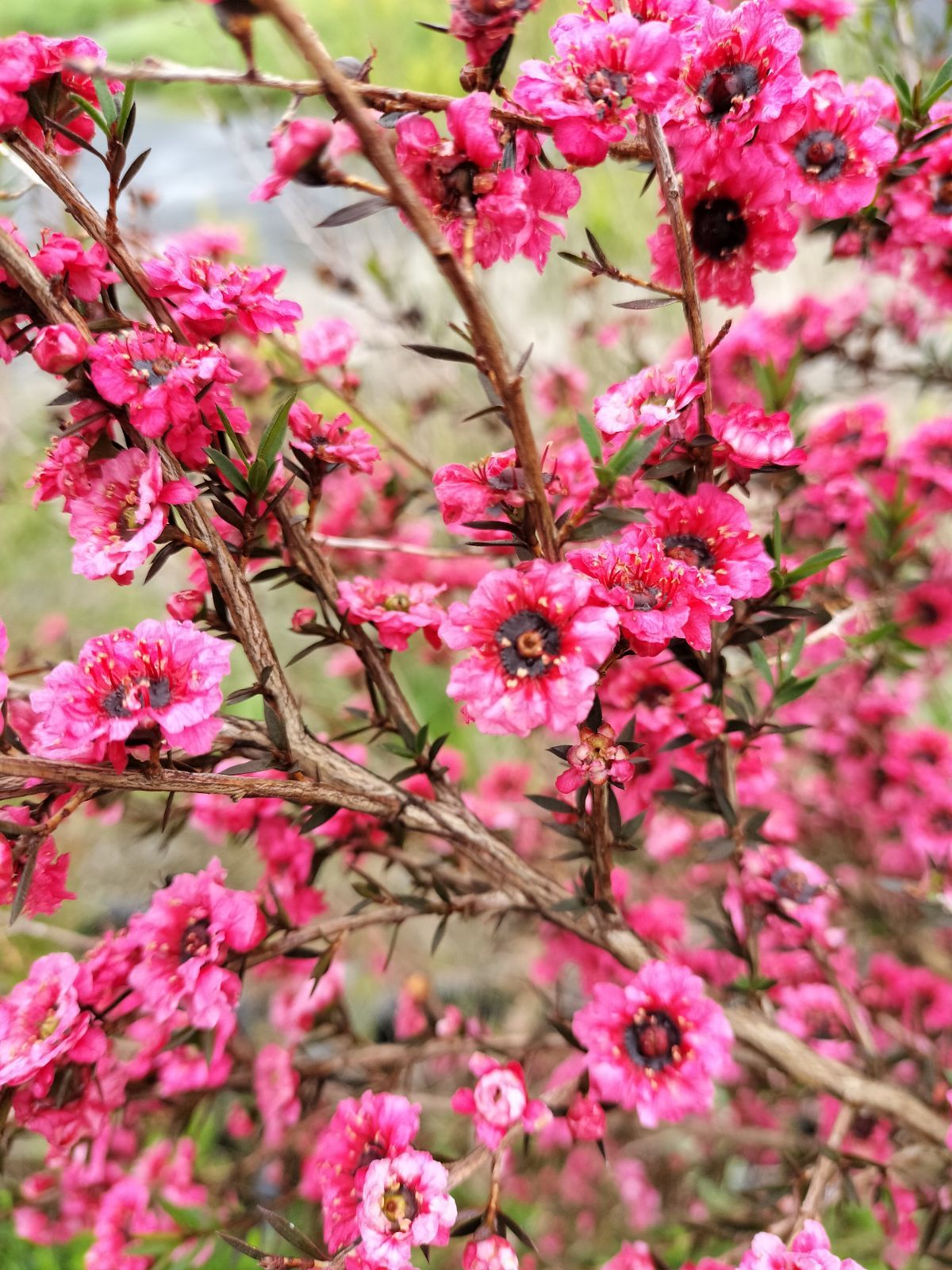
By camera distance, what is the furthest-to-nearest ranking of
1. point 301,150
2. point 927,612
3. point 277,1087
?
point 927,612, point 277,1087, point 301,150

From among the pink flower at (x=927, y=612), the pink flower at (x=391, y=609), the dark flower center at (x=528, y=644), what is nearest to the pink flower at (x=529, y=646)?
the dark flower center at (x=528, y=644)

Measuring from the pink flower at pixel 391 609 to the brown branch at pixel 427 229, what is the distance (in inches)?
8.1

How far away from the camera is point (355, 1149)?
26.7 inches

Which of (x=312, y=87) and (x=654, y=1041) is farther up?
(x=312, y=87)

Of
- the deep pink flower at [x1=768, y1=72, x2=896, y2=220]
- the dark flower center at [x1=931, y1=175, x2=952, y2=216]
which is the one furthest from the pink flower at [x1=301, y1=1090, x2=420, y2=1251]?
the dark flower center at [x1=931, y1=175, x2=952, y2=216]

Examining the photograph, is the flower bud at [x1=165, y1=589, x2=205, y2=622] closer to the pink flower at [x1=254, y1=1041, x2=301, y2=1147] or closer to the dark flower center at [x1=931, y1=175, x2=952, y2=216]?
the pink flower at [x1=254, y1=1041, x2=301, y2=1147]

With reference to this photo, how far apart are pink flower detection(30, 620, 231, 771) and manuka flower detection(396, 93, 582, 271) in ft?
1.07

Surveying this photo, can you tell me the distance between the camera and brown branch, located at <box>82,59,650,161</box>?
0.39 meters

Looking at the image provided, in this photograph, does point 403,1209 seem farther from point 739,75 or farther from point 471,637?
point 739,75

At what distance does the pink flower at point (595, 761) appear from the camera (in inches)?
22.4

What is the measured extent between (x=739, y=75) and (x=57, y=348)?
513mm

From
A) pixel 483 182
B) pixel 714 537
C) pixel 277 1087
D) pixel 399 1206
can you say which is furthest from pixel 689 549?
pixel 277 1087

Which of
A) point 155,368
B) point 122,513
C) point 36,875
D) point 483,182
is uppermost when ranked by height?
point 483,182

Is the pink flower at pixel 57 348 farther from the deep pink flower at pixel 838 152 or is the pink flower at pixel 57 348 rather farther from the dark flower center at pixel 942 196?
the dark flower center at pixel 942 196
